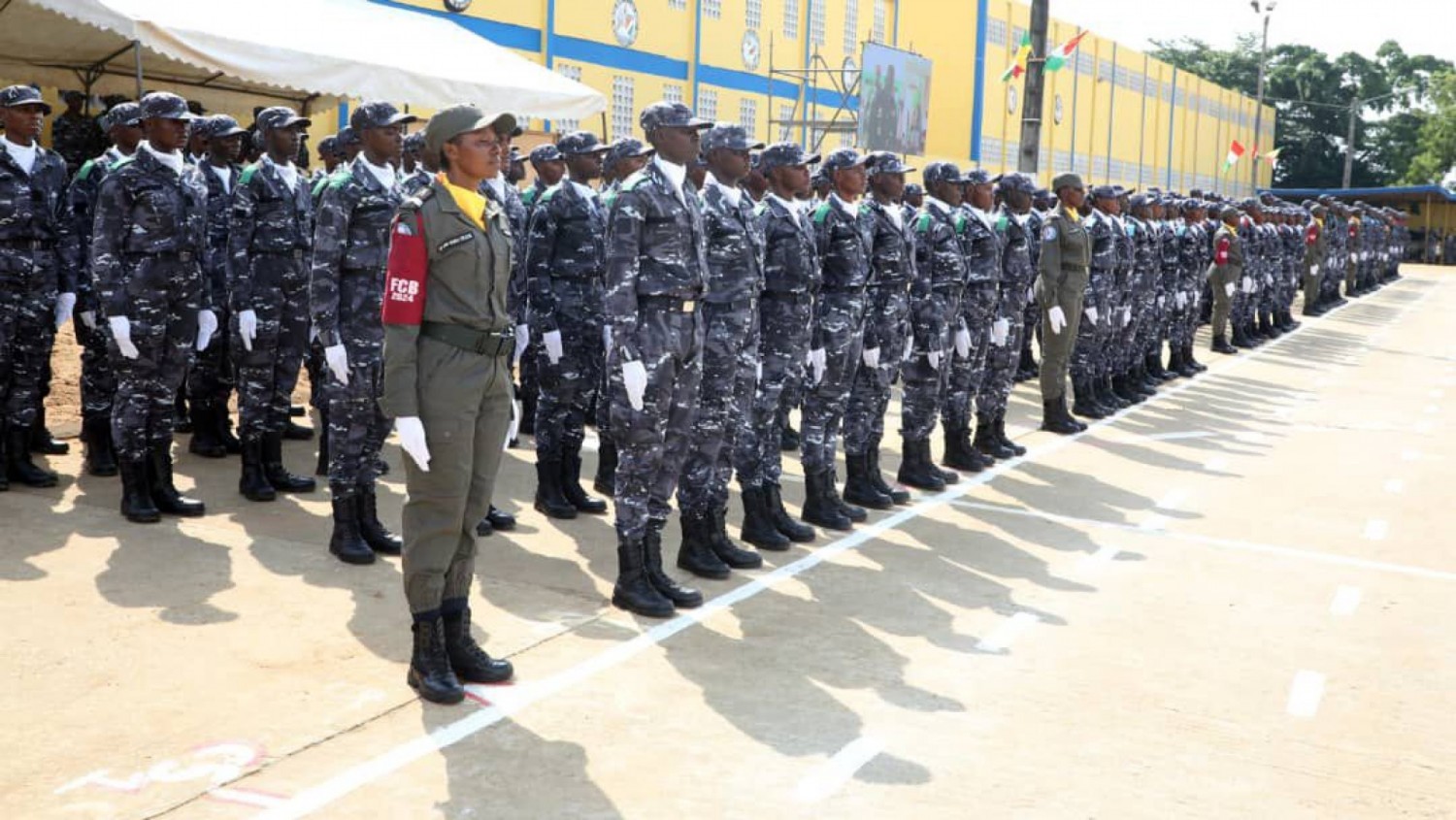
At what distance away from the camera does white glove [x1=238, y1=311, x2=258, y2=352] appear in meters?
7.41

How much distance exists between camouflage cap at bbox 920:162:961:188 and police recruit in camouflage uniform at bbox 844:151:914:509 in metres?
1.07

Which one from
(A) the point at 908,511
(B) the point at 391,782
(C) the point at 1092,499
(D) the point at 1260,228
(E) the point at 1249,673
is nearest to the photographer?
(B) the point at 391,782

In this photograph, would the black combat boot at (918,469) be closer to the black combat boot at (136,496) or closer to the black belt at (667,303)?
the black belt at (667,303)

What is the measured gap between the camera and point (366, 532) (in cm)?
662

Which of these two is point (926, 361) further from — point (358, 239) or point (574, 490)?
point (358, 239)

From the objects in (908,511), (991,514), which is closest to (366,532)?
(908,511)

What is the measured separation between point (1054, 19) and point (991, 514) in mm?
38730

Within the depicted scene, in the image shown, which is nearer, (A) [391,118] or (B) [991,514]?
(A) [391,118]

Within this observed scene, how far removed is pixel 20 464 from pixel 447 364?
4.16 metres

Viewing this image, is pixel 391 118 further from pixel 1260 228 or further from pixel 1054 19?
pixel 1054 19

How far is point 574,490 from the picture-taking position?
25.8ft

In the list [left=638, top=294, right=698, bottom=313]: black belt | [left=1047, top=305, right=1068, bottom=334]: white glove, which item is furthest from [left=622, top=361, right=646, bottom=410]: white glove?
[left=1047, top=305, right=1068, bottom=334]: white glove

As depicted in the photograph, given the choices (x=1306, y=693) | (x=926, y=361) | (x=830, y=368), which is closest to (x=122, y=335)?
(x=830, y=368)

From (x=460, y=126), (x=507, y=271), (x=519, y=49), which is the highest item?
(x=519, y=49)
